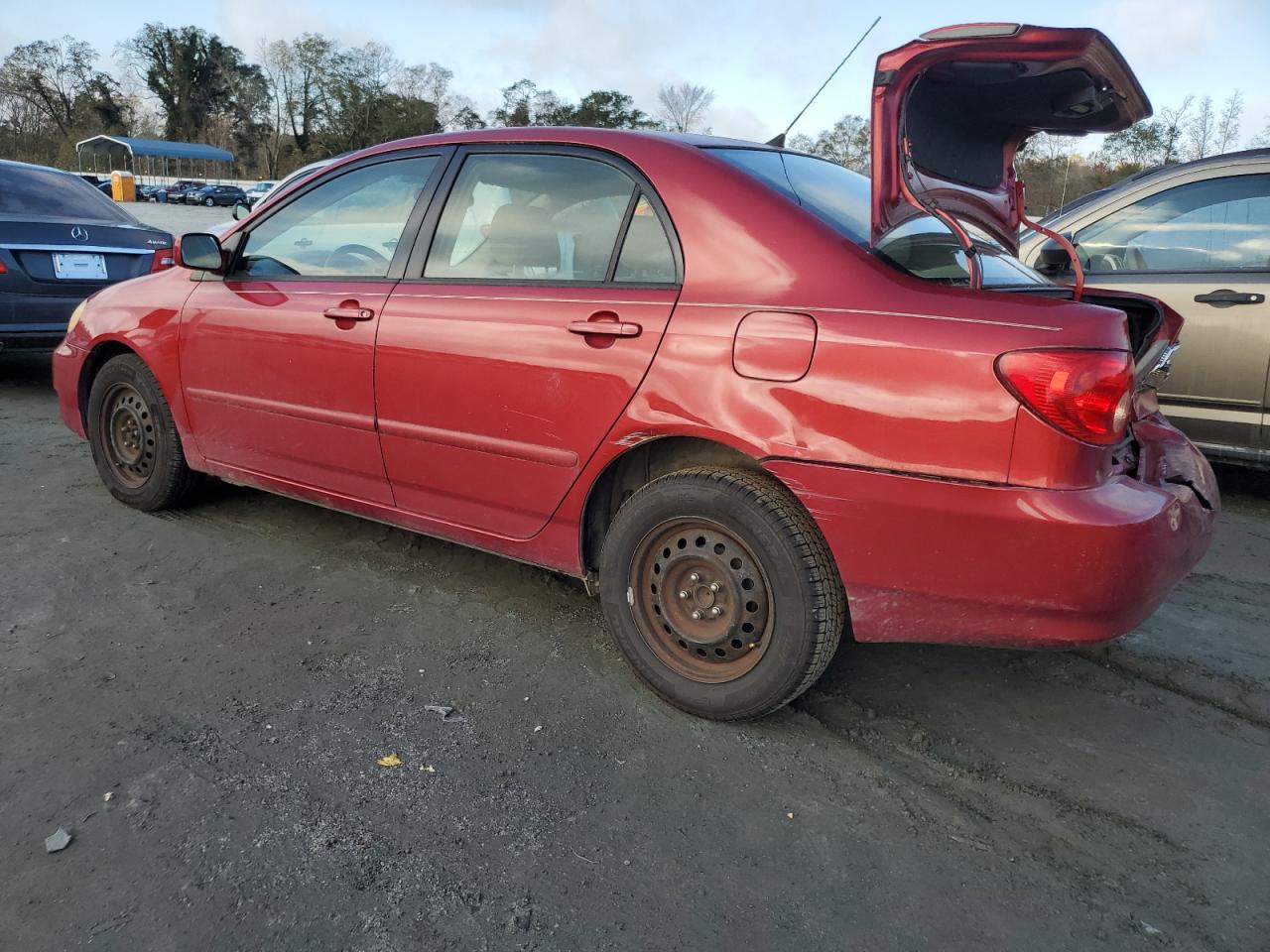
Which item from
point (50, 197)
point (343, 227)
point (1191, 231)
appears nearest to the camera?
point (343, 227)

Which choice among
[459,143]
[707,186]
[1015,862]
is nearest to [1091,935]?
[1015,862]

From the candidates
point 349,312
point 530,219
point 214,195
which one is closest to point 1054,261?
point 530,219

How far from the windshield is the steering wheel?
130 cm

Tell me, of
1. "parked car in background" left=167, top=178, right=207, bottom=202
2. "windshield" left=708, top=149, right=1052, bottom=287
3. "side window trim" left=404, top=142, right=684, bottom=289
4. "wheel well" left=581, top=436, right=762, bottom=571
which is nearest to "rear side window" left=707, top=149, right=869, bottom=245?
"windshield" left=708, top=149, right=1052, bottom=287

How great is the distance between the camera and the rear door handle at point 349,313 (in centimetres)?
316

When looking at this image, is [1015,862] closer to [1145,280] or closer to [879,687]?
[879,687]

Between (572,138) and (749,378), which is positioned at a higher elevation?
(572,138)

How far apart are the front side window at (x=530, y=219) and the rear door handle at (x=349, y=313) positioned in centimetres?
25

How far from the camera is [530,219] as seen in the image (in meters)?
2.96

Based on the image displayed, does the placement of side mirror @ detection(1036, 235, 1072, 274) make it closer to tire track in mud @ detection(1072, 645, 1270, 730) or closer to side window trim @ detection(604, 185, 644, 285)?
tire track in mud @ detection(1072, 645, 1270, 730)

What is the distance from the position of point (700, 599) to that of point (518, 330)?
3.22 feet

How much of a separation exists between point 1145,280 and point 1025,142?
1.96 metres

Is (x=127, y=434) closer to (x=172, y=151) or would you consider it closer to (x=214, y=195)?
(x=214, y=195)

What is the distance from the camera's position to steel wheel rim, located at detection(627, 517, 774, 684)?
98.4 inches
